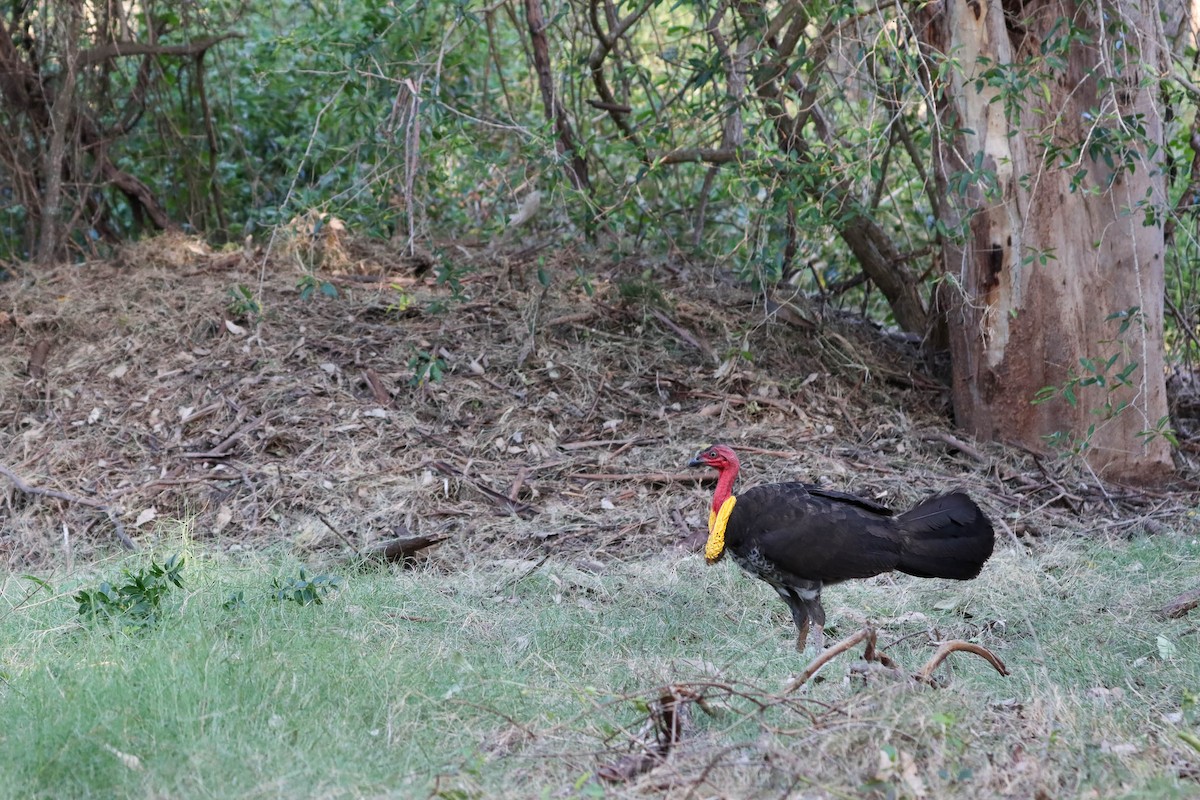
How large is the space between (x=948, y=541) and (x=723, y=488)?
1.09m

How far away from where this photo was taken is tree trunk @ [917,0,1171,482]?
23.7 ft

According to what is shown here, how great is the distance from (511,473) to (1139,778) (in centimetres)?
455

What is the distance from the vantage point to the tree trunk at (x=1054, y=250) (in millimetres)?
7219

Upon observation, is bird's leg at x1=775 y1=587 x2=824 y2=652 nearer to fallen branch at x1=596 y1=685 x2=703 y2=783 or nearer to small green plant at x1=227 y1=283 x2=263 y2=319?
fallen branch at x1=596 y1=685 x2=703 y2=783

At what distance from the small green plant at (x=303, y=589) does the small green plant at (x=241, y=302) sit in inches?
92.0

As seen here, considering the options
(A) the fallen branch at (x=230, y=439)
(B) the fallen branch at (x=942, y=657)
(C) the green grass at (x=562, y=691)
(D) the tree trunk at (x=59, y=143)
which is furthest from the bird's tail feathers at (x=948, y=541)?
(D) the tree trunk at (x=59, y=143)

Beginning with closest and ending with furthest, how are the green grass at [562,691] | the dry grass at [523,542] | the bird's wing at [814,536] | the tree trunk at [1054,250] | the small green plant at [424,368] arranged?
the green grass at [562,691]
the dry grass at [523,542]
the bird's wing at [814,536]
the tree trunk at [1054,250]
the small green plant at [424,368]

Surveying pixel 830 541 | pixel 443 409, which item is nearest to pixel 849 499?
pixel 830 541

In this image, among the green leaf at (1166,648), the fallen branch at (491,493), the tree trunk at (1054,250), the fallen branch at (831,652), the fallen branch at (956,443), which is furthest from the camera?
the fallen branch at (956,443)

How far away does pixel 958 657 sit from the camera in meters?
4.70

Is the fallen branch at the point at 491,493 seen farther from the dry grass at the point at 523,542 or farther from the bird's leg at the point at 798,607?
the bird's leg at the point at 798,607

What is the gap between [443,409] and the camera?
769 centimetres

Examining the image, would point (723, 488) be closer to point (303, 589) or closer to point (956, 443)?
point (303, 589)

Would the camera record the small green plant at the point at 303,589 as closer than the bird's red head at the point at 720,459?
Yes
